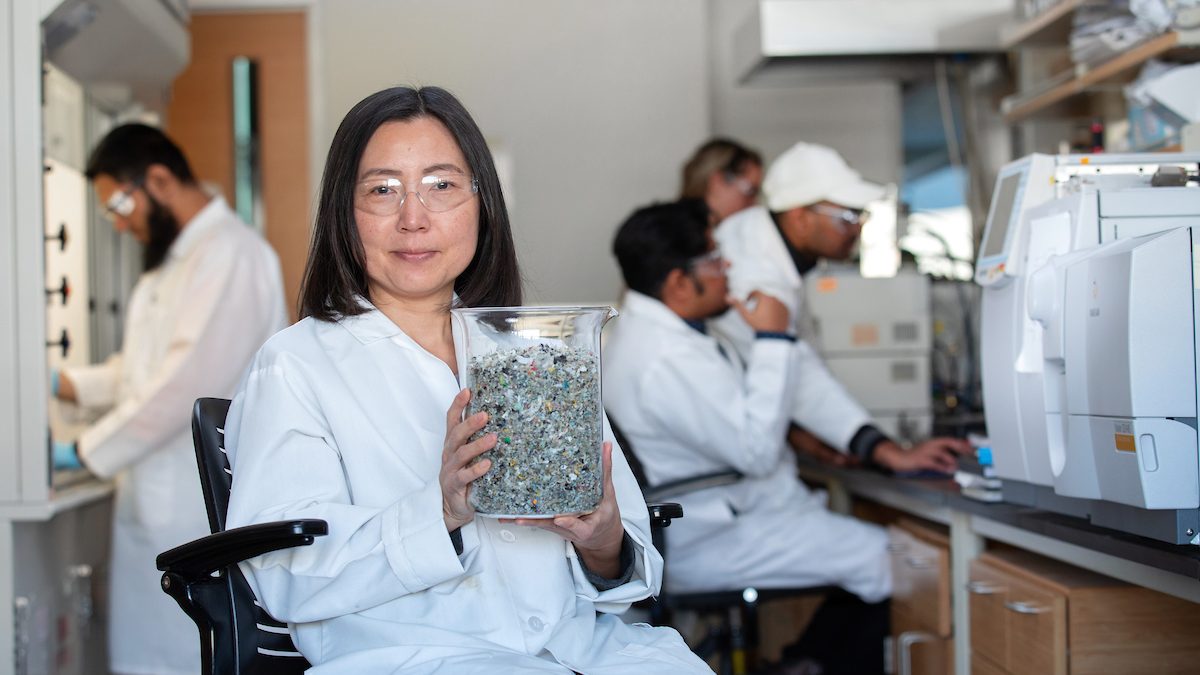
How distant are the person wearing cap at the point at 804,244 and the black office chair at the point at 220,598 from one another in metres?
1.51

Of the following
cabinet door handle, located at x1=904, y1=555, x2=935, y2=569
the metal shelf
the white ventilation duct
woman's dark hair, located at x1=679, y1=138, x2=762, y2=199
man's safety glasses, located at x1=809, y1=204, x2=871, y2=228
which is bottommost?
cabinet door handle, located at x1=904, y1=555, x2=935, y2=569

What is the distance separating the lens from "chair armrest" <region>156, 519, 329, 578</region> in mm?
1256

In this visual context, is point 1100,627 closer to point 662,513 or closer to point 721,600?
point 662,513

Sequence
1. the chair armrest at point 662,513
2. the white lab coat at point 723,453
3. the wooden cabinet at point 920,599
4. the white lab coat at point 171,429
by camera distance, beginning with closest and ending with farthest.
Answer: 1. the chair armrest at point 662,513
2. the wooden cabinet at point 920,599
3. the white lab coat at point 723,453
4. the white lab coat at point 171,429

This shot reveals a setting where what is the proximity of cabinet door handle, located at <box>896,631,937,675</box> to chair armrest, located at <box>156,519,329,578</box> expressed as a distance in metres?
1.52

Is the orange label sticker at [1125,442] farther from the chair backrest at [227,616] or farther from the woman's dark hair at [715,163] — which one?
the woman's dark hair at [715,163]

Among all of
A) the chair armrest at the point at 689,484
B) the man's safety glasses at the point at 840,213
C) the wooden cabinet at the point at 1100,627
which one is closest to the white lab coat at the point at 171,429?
the chair armrest at the point at 689,484

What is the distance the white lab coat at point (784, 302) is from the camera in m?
Result: 2.99

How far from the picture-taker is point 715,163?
3689 mm

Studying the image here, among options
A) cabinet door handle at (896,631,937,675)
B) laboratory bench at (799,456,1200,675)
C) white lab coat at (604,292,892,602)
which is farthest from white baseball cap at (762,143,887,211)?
cabinet door handle at (896,631,937,675)

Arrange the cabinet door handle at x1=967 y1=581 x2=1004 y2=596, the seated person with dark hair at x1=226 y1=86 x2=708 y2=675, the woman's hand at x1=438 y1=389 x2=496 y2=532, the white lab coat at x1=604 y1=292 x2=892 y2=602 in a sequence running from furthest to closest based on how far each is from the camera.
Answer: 1. the white lab coat at x1=604 y1=292 x2=892 y2=602
2. the cabinet door handle at x1=967 y1=581 x2=1004 y2=596
3. the seated person with dark hair at x1=226 y1=86 x2=708 y2=675
4. the woman's hand at x1=438 y1=389 x2=496 y2=532

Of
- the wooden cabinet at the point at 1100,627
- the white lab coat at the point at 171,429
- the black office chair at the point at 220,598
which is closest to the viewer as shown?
the black office chair at the point at 220,598

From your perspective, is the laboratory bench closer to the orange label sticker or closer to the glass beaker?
the orange label sticker

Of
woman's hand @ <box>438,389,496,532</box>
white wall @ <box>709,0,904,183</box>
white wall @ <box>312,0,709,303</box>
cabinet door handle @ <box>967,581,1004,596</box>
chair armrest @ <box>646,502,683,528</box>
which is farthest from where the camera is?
white wall @ <box>709,0,904,183</box>
